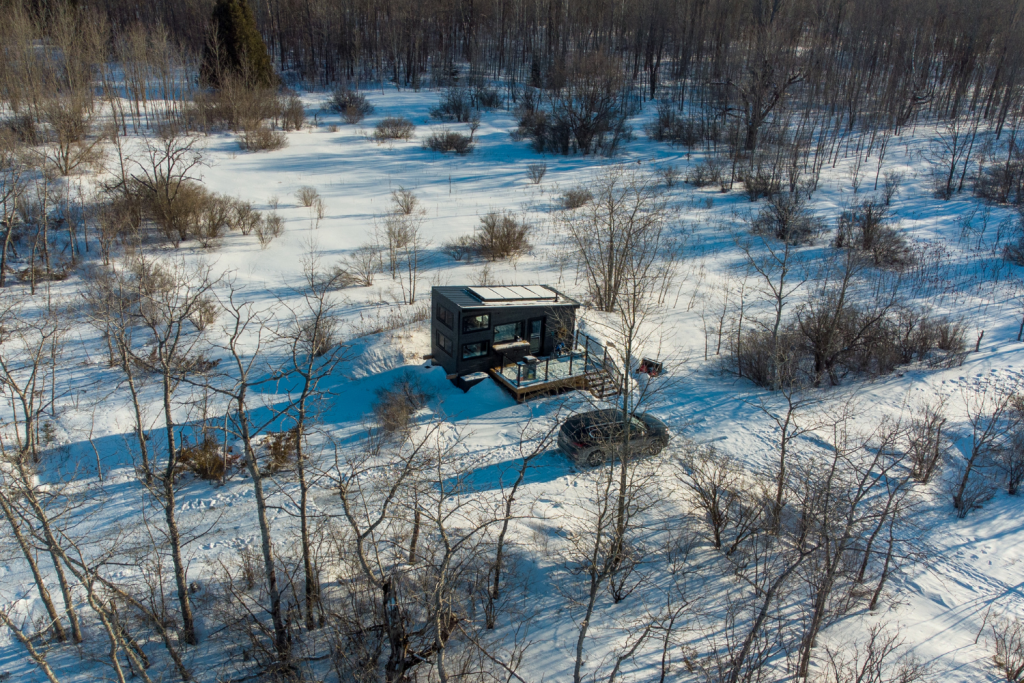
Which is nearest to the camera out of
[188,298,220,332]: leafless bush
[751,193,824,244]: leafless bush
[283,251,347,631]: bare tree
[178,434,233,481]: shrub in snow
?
[283,251,347,631]: bare tree

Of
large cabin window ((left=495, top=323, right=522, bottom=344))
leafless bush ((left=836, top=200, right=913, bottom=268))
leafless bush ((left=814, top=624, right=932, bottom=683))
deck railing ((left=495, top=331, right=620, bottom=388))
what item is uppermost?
leafless bush ((left=836, top=200, right=913, bottom=268))

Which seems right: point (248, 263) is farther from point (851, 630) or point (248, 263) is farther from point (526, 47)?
point (526, 47)

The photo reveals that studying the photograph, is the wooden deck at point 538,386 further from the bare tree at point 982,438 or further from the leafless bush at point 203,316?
the leafless bush at point 203,316

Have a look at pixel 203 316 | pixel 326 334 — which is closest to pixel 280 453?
pixel 326 334

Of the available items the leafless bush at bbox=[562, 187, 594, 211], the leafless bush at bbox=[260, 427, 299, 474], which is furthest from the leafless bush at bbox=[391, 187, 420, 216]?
the leafless bush at bbox=[260, 427, 299, 474]

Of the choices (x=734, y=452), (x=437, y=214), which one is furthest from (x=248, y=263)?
(x=734, y=452)

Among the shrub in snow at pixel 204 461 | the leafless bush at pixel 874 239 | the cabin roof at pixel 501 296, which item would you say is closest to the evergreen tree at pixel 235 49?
the cabin roof at pixel 501 296

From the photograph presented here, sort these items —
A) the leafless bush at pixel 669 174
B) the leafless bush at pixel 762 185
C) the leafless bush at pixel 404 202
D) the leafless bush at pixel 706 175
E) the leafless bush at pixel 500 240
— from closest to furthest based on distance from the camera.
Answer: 1. the leafless bush at pixel 500 240
2. the leafless bush at pixel 404 202
3. the leafless bush at pixel 762 185
4. the leafless bush at pixel 669 174
5. the leafless bush at pixel 706 175

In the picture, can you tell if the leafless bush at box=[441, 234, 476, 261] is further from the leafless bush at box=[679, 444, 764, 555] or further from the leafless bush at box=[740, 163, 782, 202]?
the leafless bush at box=[740, 163, 782, 202]
